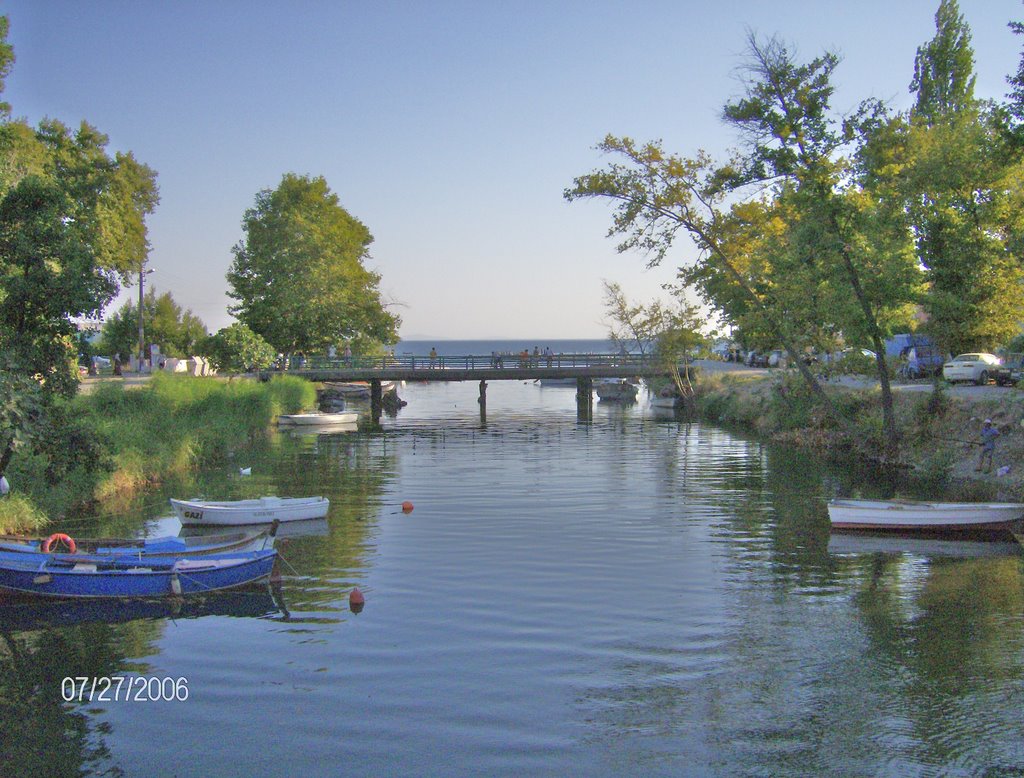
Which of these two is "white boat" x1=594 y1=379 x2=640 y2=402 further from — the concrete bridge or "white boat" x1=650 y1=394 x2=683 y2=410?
"white boat" x1=650 y1=394 x2=683 y2=410

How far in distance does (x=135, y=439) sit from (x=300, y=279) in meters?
37.4

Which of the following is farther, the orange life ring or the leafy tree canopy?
the leafy tree canopy

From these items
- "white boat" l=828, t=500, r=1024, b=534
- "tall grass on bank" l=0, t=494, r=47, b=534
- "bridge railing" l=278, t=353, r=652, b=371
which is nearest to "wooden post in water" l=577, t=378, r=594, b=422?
"bridge railing" l=278, t=353, r=652, b=371

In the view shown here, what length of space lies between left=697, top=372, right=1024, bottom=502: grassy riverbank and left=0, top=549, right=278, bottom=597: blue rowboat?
23.9m

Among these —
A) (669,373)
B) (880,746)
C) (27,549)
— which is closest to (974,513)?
(880,746)

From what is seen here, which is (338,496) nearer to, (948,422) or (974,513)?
(974,513)

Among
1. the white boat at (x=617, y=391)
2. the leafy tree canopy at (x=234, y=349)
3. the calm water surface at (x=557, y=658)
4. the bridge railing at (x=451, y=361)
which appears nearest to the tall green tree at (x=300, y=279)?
the bridge railing at (x=451, y=361)

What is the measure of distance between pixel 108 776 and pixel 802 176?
3137 centimetres

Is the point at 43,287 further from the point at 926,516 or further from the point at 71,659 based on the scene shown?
the point at 926,516

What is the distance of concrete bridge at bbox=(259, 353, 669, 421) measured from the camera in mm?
65250

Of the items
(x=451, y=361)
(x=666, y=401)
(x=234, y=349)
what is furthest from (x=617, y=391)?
(x=234, y=349)

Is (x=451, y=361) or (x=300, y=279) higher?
(x=300, y=279)

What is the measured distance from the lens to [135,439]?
1310 inches
